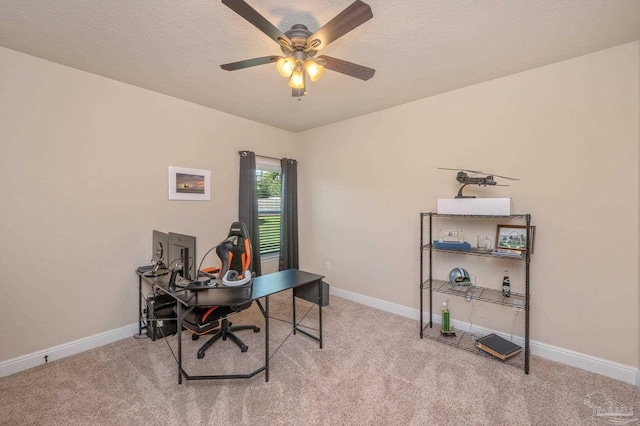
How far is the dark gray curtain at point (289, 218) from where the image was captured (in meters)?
4.16

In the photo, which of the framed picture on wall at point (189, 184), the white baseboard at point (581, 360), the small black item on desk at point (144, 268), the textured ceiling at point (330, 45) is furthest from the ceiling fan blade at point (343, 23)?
the white baseboard at point (581, 360)

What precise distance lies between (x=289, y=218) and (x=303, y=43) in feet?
9.14

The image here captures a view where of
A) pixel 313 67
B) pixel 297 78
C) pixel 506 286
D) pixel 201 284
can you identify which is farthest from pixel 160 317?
pixel 506 286

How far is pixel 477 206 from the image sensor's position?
247 cm

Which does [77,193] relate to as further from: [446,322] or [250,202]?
[446,322]

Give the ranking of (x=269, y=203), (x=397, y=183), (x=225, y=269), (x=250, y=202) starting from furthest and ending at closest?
1. (x=269, y=203)
2. (x=250, y=202)
3. (x=397, y=183)
4. (x=225, y=269)

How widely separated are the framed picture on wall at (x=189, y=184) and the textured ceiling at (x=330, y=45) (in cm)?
91

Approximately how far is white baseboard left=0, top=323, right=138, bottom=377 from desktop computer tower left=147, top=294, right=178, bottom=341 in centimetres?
28

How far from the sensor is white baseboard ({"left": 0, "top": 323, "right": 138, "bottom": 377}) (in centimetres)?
216

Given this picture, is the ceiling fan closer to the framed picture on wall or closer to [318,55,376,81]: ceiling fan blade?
[318,55,376,81]: ceiling fan blade

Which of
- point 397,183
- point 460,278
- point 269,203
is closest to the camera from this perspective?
point 460,278

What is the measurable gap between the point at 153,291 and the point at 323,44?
281 centimetres

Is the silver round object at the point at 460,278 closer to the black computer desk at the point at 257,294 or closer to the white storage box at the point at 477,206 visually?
the white storage box at the point at 477,206

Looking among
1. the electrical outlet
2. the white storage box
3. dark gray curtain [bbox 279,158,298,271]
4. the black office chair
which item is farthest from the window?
the electrical outlet
